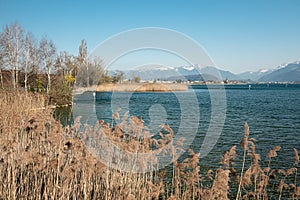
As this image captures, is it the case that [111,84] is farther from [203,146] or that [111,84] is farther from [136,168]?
[136,168]

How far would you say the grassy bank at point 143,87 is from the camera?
62.7m

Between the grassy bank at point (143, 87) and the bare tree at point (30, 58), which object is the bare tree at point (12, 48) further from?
the grassy bank at point (143, 87)

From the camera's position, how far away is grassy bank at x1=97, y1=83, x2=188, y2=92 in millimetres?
62688

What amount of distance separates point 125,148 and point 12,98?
1193cm

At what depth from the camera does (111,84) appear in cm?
6272

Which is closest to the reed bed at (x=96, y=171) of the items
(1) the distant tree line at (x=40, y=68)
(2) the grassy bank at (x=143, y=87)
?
(1) the distant tree line at (x=40, y=68)

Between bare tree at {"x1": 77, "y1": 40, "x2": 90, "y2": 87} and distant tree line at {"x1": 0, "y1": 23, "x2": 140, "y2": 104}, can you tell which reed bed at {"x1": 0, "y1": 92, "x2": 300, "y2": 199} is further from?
bare tree at {"x1": 77, "y1": 40, "x2": 90, "y2": 87}

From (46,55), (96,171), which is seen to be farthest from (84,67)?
(96,171)

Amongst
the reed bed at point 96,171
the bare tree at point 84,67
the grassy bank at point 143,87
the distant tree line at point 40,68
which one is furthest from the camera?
the grassy bank at point 143,87

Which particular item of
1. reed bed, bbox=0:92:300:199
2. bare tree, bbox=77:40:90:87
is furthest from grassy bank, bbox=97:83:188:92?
reed bed, bbox=0:92:300:199

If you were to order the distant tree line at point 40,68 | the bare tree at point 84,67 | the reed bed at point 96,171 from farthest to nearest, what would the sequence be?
the bare tree at point 84,67
the distant tree line at point 40,68
the reed bed at point 96,171

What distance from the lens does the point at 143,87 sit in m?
65.6

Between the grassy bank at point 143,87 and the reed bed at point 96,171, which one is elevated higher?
the grassy bank at point 143,87

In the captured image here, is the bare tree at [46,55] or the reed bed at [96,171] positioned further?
the bare tree at [46,55]
